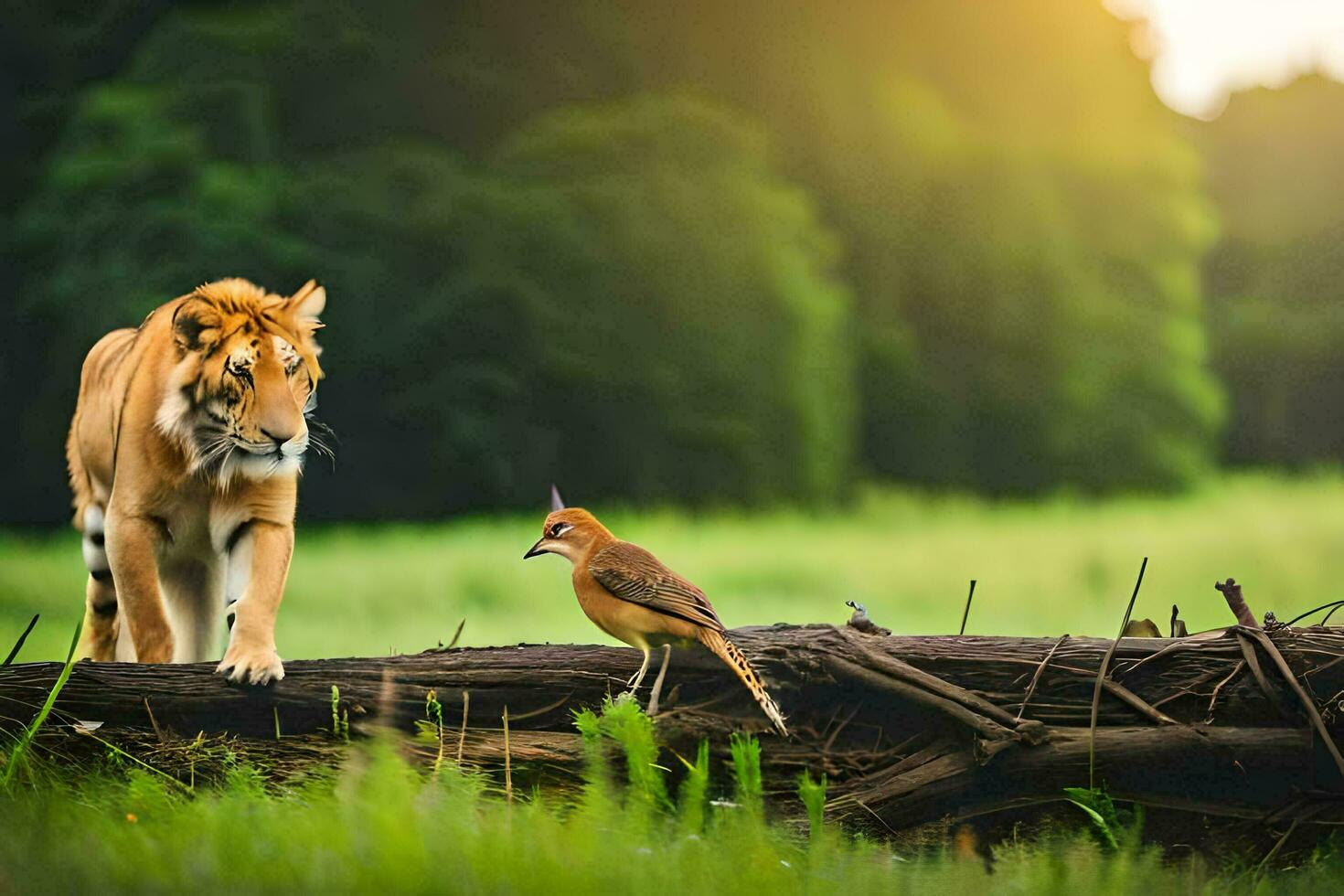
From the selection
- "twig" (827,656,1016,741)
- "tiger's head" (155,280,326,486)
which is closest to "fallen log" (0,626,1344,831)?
"twig" (827,656,1016,741)

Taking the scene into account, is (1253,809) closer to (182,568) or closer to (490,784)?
(490,784)

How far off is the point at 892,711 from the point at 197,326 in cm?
149

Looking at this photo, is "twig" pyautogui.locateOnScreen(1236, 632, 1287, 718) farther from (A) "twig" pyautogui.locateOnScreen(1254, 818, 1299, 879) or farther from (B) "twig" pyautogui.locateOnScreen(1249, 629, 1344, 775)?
(A) "twig" pyautogui.locateOnScreen(1254, 818, 1299, 879)

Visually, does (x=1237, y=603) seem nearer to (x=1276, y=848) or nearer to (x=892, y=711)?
(x=1276, y=848)

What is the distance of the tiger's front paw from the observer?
2.31 m

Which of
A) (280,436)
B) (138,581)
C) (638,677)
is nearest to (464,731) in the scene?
(638,677)

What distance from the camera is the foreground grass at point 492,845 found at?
1796 mm

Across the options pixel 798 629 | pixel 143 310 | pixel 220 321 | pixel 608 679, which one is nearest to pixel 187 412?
pixel 220 321

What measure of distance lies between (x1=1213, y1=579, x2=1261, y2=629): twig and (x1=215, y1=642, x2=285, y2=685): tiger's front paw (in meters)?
1.61

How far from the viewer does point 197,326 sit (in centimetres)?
262

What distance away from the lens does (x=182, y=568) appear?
2.82 m

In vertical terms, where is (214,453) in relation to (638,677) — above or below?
above

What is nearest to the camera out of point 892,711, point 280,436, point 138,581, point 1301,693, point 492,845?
point 492,845

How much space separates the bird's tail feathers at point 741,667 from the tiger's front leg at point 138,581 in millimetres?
1128
